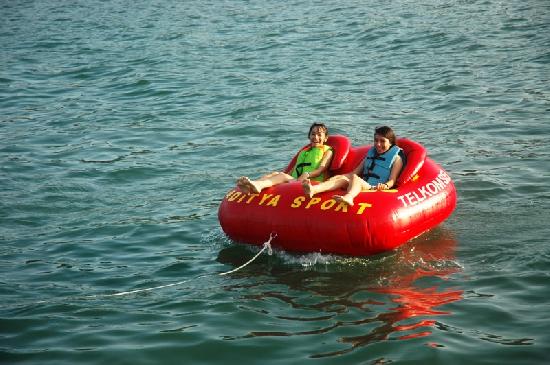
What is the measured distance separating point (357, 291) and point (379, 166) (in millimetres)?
1781

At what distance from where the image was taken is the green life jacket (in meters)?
9.15

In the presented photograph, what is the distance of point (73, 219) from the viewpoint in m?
10.0

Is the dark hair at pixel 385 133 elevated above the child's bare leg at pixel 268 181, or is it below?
above

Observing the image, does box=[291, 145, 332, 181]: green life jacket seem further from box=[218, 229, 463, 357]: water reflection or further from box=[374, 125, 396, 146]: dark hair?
box=[218, 229, 463, 357]: water reflection

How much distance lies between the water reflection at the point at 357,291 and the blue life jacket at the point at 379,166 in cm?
75

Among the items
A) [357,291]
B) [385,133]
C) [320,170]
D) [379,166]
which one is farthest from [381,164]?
[357,291]

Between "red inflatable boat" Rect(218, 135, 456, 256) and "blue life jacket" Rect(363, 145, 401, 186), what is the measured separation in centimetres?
16

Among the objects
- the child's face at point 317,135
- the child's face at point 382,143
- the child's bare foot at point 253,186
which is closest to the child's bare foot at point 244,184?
the child's bare foot at point 253,186

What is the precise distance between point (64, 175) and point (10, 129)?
3.25 m

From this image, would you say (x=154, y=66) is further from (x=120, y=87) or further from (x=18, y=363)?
(x=18, y=363)

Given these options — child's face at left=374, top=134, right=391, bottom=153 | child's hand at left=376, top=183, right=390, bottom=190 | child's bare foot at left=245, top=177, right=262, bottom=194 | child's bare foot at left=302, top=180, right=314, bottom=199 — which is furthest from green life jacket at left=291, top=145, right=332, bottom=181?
child's bare foot at left=302, top=180, right=314, bottom=199

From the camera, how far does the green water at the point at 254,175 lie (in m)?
6.73

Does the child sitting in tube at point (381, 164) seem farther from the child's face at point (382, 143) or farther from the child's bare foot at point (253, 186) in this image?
the child's bare foot at point (253, 186)

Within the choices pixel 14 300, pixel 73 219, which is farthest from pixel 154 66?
pixel 14 300
